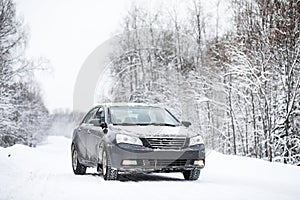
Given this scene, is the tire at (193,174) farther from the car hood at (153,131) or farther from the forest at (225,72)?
the forest at (225,72)

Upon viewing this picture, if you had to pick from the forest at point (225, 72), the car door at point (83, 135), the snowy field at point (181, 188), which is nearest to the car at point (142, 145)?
the snowy field at point (181, 188)

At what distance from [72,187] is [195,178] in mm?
2648

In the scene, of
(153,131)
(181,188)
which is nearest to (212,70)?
(153,131)

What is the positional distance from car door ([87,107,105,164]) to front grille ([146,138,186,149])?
4.07 ft

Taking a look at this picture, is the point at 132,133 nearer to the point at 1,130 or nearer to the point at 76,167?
the point at 76,167

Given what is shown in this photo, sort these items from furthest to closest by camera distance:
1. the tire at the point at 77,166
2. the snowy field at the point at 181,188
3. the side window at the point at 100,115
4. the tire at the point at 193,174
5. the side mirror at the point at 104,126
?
the tire at the point at 77,166
the side window at the point at 100,115
the side mirror at the point at 104,126
the tire at the point at 193,174
the snowy field at the point at 181,188

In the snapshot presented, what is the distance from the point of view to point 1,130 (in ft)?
115

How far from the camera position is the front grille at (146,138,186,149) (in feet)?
30.5

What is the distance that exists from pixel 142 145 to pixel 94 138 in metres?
1.72

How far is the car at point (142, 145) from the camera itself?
925 centimetres

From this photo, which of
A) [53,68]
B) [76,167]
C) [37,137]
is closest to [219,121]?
[53,68]

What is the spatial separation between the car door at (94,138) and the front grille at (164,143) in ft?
4.07

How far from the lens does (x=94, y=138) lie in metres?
10.6

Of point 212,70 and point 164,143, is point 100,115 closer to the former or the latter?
point 164,143
